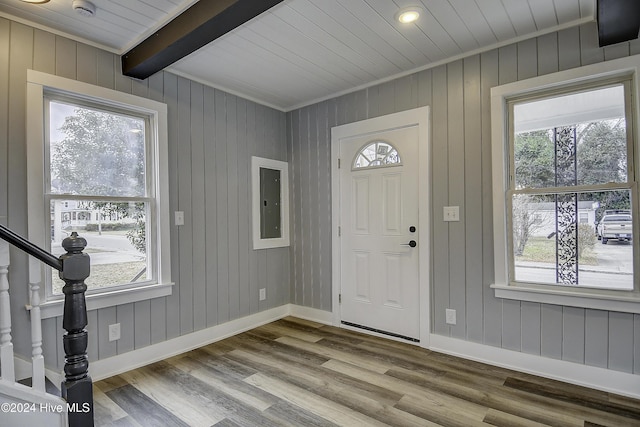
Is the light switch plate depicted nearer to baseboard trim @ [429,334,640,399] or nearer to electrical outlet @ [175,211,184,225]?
baseboard trim @ [429,334,640,399]

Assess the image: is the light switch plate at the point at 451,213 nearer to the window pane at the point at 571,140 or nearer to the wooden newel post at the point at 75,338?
the window pane at the point at 571,140

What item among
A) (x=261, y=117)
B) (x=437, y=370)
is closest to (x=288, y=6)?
(x=261, y=117)

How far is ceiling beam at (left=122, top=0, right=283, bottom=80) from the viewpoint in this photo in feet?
6.15

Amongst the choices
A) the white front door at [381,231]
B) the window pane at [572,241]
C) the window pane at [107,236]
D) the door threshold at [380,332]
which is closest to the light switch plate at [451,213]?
the white front door at [381,231]

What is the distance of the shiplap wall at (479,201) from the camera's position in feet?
7.54

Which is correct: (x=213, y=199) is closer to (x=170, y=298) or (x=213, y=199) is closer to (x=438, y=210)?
(x=170, y=298)

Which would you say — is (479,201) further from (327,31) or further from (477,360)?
(327,31)

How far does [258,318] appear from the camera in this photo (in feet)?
12.1

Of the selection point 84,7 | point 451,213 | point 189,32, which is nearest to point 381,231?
point 451,213

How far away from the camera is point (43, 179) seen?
2.25 metres

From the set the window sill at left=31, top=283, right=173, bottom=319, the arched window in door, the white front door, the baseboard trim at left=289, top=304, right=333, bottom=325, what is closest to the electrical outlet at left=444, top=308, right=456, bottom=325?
the white front door

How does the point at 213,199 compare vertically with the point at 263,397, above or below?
above

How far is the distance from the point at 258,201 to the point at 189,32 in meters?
1.90

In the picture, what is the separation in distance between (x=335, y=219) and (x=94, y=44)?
2523 mm
